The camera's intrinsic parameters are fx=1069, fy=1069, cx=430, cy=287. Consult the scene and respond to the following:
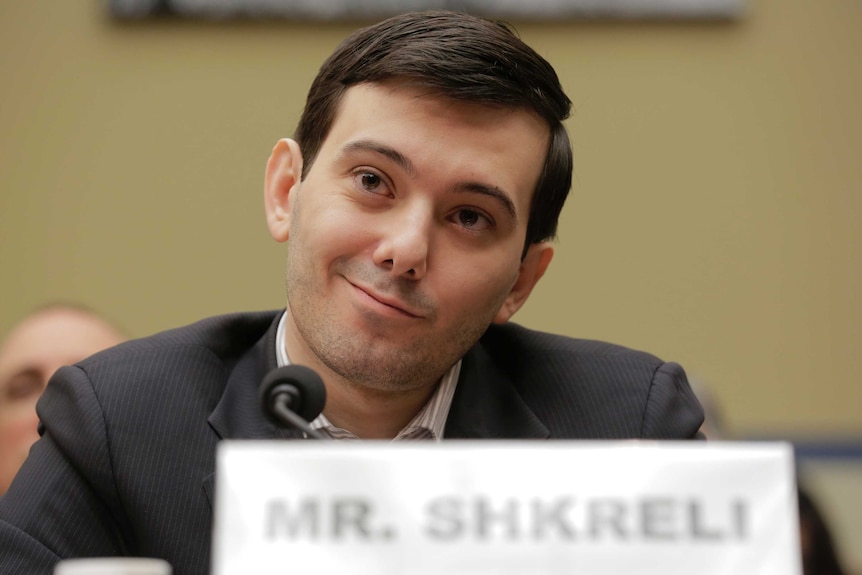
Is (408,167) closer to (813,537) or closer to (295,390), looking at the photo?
(295,390)

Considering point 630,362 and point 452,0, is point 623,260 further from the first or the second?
point 630,362

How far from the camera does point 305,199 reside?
1738 mm

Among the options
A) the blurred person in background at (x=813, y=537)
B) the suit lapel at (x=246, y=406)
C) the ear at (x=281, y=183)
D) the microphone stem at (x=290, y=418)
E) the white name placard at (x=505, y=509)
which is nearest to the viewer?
the white name placard at (x=505, y=509)

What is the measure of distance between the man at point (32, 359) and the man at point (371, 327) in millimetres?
920

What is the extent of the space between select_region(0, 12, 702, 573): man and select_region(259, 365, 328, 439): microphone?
1.25 feet

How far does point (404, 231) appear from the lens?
1562 mm

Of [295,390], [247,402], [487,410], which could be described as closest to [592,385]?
[487,410]

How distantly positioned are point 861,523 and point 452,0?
211 cm

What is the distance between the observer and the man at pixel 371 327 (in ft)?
5.23

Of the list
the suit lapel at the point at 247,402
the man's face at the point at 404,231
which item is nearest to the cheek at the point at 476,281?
the man's face at the point at 404,231

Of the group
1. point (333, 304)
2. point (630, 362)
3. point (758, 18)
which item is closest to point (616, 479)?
point (333, 304)

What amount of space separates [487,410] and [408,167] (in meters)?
0.50

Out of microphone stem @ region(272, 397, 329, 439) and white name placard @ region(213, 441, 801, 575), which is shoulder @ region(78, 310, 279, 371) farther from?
white name placard @ region(213, 441, 801, 575)

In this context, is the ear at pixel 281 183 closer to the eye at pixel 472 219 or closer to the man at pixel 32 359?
the eye at pixel 472 219
